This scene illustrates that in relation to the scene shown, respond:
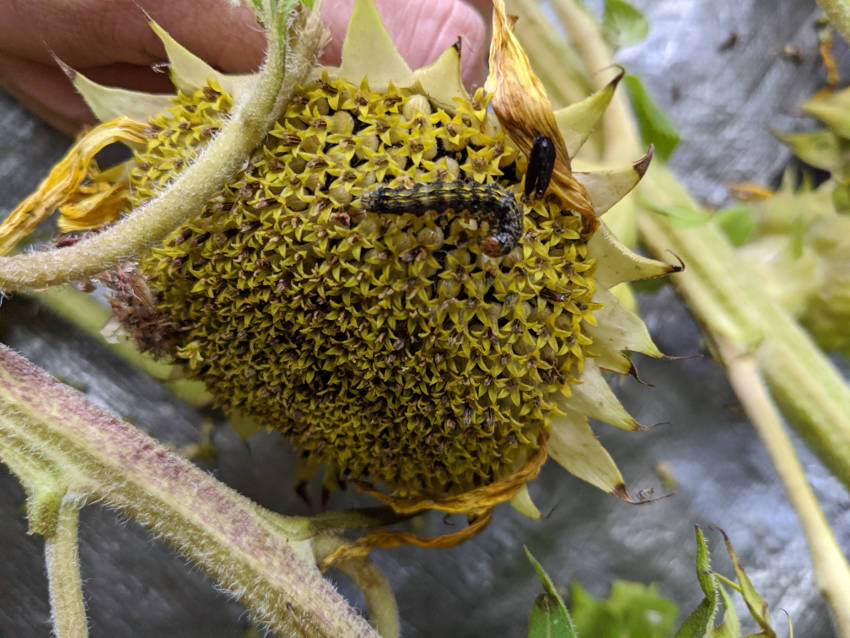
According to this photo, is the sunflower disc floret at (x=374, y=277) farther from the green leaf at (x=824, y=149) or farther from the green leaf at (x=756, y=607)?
the green leaf at (x=824, y=149)

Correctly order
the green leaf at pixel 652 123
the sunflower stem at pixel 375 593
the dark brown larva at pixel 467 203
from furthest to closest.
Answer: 1. the green leaf at pixel 652 123
2. the sunflower stem at pixel 375 593
3. the dark brown larva at pixel 467 203

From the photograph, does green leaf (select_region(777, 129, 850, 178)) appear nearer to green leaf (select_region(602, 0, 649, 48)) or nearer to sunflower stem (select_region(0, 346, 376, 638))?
green leaf (select_region(602, 0, 649, 48))

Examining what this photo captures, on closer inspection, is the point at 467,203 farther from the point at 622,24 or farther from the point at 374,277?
the point at 622,24

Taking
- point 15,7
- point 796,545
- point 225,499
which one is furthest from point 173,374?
point 796,545

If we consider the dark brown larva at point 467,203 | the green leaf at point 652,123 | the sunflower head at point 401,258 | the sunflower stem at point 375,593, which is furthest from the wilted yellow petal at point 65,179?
the green leaf at point 652,123

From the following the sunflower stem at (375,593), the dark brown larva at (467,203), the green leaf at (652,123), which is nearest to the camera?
the dark brown larva at (467,203)
